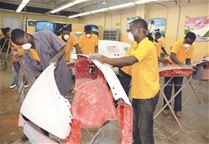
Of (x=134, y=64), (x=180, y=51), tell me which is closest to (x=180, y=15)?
(x=180, y=51)

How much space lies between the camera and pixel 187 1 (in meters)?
10.2

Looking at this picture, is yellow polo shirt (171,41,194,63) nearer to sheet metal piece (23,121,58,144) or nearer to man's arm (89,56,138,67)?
man's arm (89,56,138,67)

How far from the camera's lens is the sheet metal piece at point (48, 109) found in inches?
58.5

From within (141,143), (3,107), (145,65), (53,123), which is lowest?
(3,107)

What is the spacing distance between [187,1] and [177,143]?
827 centimetres

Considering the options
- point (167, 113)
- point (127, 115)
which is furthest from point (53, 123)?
point (167, 113)

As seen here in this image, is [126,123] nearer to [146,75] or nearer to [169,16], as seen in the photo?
[146,75]

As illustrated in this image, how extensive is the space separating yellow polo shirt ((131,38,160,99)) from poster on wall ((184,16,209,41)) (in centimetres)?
767

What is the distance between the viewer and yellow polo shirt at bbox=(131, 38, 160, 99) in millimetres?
2234

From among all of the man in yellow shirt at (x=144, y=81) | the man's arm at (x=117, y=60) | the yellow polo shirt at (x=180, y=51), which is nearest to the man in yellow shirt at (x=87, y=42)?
the yellow polo shirt at (x=180, y=51)

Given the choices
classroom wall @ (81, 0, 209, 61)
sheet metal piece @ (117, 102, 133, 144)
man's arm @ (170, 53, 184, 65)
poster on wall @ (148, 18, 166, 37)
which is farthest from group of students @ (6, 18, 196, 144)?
poster on wall @ (148, 18, 166, 37)

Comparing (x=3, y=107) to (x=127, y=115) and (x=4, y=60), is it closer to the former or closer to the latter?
(x=127, y=115)

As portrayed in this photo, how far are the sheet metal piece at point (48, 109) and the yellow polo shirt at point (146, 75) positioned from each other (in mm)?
923

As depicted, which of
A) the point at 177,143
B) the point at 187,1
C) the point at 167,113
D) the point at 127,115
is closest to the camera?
the point at 127,115
